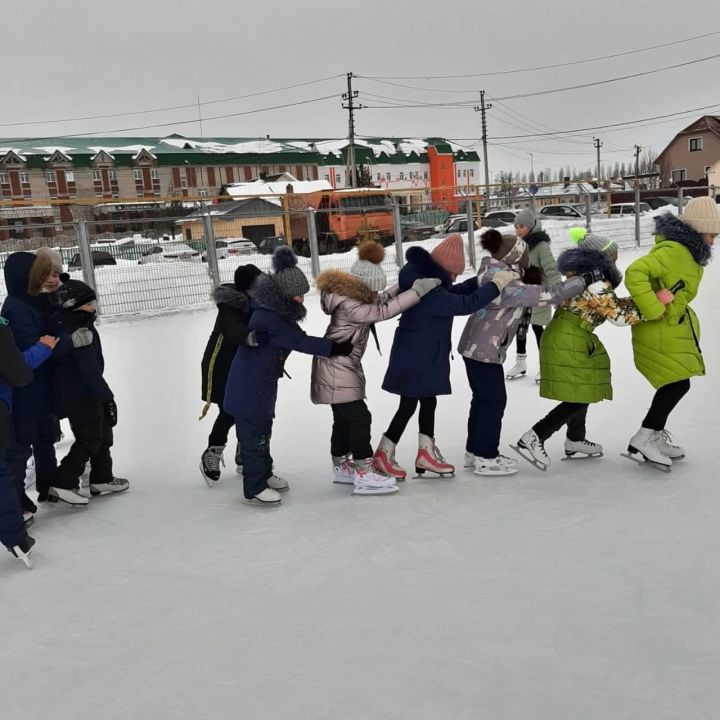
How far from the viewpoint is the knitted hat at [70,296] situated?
3.56m

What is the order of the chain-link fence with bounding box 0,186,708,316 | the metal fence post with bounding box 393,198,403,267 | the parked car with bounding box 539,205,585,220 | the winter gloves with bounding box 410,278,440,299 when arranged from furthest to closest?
the parked car with bounding box 539,205,585,220 < the metal fence post with bounding box 393,198,403,267 < the chain-link fence with bounding box 0,186,708,316 < the winter gloves with bounding box 410,278,440,299

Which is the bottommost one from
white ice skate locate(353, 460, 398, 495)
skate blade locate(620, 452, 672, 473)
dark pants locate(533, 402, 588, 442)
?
skate blade locate(620, 452, 672, 473)

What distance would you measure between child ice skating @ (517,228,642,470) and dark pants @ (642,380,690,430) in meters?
0.25

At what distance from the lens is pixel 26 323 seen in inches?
135

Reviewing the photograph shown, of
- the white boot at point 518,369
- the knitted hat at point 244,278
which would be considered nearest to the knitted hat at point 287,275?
the knitted hat at point 244,278

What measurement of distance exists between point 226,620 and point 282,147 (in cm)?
5770

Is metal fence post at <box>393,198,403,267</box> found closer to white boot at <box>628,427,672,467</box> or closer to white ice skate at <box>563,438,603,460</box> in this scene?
white ice skate at <box>563,438,603,460</box>

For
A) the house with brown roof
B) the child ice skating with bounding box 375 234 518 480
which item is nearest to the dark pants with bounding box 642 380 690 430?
the child ice skating with bounding box 375 234 518 480

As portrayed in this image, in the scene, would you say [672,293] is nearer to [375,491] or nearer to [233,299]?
[375,491]

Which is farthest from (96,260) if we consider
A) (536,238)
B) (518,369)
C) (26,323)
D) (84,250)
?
(26,323)

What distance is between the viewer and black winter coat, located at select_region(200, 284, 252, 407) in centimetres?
359

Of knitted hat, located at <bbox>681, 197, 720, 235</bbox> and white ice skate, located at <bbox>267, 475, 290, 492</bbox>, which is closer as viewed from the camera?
knitted hat, located at <bbox>681, 197, 720, 235</bbox>

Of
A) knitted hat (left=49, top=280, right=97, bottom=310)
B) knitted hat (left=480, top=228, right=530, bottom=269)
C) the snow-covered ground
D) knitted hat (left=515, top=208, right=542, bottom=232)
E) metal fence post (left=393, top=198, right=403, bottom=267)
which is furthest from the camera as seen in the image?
metal fence post (left=393, top=198, right=403, bottom=267)

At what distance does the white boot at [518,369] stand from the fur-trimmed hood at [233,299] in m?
3.18
